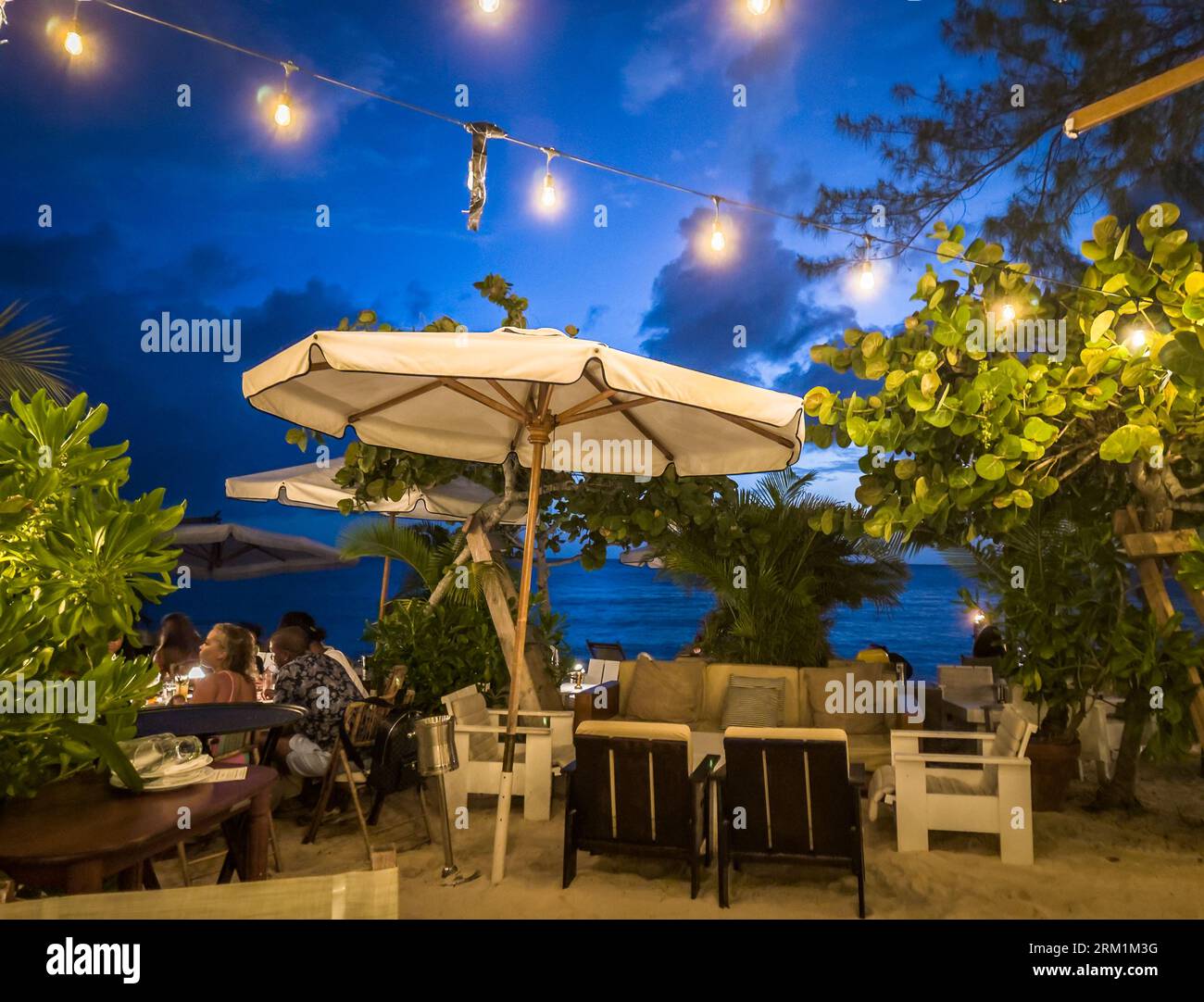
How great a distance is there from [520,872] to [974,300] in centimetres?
424

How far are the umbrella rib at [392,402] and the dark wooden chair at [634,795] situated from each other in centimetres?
231

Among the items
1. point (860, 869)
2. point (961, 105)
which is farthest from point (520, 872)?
point (961, 105)

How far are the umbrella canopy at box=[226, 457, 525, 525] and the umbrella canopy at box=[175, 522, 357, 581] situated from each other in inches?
89.3

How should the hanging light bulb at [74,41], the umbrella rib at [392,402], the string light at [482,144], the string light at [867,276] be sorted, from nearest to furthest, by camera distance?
1. the string light at [482,144]
2. the hanging light bulb at [74,41]
3. the umbrella rib at [392,402]
4. the string light at [867,276]

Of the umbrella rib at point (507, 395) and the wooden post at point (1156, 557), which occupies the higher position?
the umbrella rib at point (507, 395)

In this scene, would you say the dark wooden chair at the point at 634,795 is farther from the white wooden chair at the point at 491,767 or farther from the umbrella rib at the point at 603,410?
the umbrella rib at the point at 603,410

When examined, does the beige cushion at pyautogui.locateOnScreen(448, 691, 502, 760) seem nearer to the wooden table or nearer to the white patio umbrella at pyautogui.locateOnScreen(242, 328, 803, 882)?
the white patio umbrella at pyautogui.locateOnScreen(242, 328, 803, 882)

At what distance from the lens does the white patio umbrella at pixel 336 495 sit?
701 centimetres

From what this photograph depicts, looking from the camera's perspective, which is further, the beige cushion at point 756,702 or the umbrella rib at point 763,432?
the beige cushion at point 756,702

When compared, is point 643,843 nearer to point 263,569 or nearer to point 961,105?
point 961,105

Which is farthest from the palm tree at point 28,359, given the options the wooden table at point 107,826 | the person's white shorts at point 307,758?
the wooden table at point 107,826

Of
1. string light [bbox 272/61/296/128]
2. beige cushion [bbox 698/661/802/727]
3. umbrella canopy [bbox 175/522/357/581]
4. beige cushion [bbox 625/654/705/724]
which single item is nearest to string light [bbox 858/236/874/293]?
beige cushion [bbox 698/661/802/727]

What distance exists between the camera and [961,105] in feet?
23.2

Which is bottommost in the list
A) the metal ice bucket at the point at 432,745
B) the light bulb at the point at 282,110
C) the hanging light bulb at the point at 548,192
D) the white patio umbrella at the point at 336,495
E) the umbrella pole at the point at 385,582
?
the metal ice bucket at the point at 432,745
